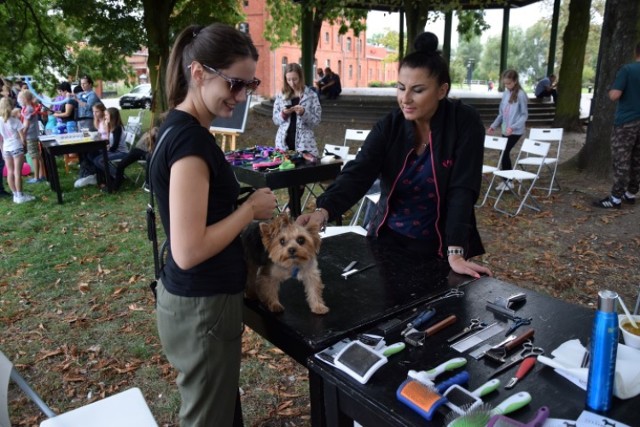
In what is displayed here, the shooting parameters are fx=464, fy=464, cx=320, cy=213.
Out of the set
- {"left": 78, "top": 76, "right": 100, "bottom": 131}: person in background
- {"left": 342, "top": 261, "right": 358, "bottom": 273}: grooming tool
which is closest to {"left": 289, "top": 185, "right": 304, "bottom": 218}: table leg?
{"left": 342, "top": 261, "right": 358, "bottom": 273}: grooming tool

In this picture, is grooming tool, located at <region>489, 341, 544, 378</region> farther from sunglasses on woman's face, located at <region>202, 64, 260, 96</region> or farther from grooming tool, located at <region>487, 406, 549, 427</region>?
sunglasses on woman's face, located at <region>202, 64, 260, 96</region>

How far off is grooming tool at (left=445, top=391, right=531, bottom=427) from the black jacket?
105 centimetres

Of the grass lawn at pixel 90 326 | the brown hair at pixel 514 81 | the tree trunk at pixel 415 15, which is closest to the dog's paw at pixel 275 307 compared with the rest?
the grass lawn at pixel 90 326

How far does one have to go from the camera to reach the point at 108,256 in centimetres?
580

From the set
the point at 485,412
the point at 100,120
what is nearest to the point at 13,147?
the point at 100,120

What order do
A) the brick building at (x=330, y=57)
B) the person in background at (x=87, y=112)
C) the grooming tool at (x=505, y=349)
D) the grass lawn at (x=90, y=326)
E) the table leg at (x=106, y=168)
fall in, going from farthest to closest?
the brick building at (x=330, y=57)
the person in background at (x=87, y=112)
the table leg at (x=106, y=168)
the grass lawn at (x=90, y=326)
the grooming tool at (x=505, y=349)

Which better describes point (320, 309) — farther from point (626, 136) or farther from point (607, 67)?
point (607, 67)

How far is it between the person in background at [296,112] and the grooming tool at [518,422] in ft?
17.8

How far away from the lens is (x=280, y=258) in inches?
67.5

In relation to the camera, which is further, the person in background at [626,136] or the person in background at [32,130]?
the person in background at [32,130]

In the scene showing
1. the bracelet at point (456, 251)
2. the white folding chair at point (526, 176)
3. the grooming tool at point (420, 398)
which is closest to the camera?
the grooming tool at point (420, 398)

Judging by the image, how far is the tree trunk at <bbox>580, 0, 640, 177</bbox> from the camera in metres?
7.28

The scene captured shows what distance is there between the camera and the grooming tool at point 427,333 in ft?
5.11

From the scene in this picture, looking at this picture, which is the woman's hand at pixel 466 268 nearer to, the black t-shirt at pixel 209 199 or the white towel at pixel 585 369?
the white towel at pixel 585 369
